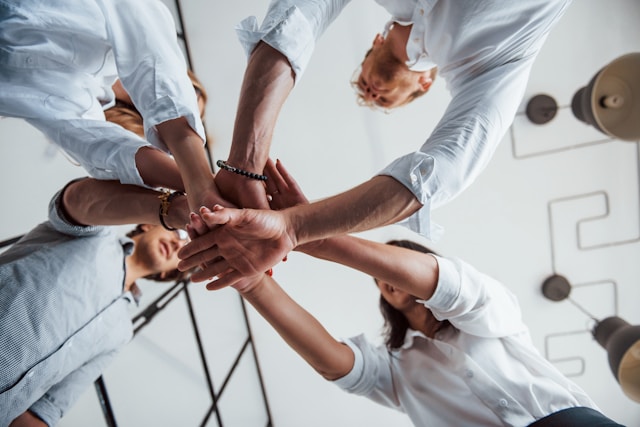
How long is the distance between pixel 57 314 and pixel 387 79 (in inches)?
46.4

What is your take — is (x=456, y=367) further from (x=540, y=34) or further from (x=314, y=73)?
(x=314, y=73)

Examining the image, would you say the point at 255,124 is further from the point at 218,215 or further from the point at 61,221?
the point at 61,221

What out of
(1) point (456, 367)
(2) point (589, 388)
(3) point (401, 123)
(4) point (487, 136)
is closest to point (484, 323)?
(1) point (456, 367)

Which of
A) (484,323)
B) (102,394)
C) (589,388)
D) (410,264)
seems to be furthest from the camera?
(589,388)

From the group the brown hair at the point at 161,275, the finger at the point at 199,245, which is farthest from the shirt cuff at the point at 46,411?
the brown hair at the point at 161,275

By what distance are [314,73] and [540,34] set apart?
4.77 ft

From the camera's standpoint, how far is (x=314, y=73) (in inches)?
84.0

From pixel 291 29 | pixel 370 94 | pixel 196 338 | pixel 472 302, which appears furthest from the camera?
pixel 196 338

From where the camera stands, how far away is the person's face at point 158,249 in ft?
4.29

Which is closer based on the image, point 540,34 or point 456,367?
point 540,34

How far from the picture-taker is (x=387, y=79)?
1388 mm

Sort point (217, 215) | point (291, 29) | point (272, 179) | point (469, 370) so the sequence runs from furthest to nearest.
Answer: point (469, 370) < point (272, 179) < point (291, 29) < point (217, 215)

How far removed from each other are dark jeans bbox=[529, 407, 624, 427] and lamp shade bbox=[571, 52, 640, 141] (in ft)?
3.40

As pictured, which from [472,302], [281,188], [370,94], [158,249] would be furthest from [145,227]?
[472,302]
